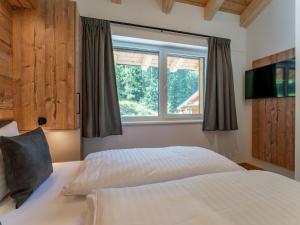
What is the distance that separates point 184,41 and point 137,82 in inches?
35.9

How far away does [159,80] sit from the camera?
2637 mm

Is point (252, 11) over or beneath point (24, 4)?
over

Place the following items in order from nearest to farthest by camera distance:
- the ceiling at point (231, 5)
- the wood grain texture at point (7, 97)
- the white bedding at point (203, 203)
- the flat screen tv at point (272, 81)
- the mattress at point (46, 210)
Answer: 1. the white bedding at point (203, 203)
2. the mattress at point (46, 210)
3. the wood grain texture at point (7, 97)
4. the flat screen tv at point (272, 81)
5. the ceiling at point (231, 5)

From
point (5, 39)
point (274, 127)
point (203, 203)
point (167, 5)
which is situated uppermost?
point (167, 5)

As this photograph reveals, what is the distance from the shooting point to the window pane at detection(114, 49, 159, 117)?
2.50 meters

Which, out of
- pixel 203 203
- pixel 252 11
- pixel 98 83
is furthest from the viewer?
pixel 252 11

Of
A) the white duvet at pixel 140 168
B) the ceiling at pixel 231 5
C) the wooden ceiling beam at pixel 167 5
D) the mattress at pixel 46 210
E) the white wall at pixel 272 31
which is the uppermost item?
the ceiling at pixel 231 5

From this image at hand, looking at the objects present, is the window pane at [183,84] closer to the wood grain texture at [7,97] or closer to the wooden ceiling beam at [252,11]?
the wooden ceiling beam at [252,11]

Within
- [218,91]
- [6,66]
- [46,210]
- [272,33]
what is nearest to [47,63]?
[6,66]

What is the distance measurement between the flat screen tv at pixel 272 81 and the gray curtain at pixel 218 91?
0.37m

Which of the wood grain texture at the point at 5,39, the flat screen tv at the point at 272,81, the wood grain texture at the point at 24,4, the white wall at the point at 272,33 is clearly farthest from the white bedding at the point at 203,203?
the white wall at the point at 272,33

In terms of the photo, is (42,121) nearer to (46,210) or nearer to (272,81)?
(46,210)

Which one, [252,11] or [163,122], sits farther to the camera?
[252,11]

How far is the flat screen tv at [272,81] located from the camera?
7.47 feet
